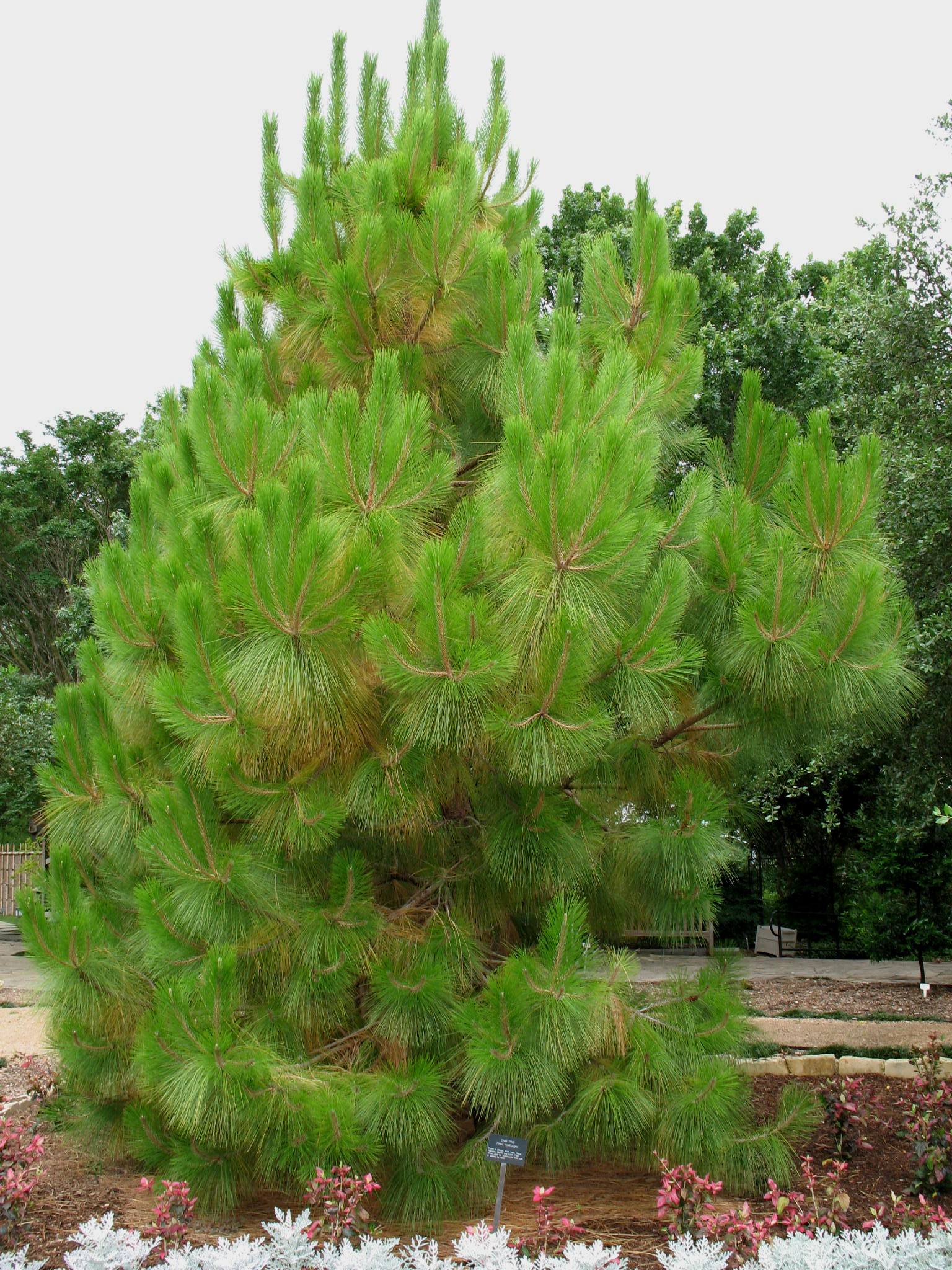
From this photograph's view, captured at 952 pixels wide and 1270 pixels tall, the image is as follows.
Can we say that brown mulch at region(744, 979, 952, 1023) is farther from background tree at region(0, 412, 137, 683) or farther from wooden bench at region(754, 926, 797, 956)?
background tree at region(0, 412, 137, 683)

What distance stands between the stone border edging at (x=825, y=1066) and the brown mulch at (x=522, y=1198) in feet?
3.69

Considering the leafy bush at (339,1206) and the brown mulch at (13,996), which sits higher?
the leafy bush at (339,1206)

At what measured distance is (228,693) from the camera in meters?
3.36

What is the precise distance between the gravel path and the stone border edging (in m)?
0.56

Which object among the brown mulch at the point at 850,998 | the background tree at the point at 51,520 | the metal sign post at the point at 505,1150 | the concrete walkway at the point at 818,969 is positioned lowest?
the concrete walkway at the point at 818,969

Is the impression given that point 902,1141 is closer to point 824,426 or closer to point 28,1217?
point 824,426

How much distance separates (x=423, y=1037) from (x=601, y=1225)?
941 mm

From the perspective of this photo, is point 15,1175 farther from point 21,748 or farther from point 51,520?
point 51,520

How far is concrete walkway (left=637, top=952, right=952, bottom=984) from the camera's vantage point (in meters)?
9.77

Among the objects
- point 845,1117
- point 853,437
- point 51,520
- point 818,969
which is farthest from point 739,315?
point 51,520

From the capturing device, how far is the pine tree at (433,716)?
325 centimetres

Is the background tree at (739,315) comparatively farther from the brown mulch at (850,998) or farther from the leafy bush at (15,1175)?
the leafy bush at (15,1175)

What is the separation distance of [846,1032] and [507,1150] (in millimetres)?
4858

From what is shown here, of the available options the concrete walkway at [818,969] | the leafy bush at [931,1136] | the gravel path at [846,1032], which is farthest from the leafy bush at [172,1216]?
the concrete walkway at [818,969]
